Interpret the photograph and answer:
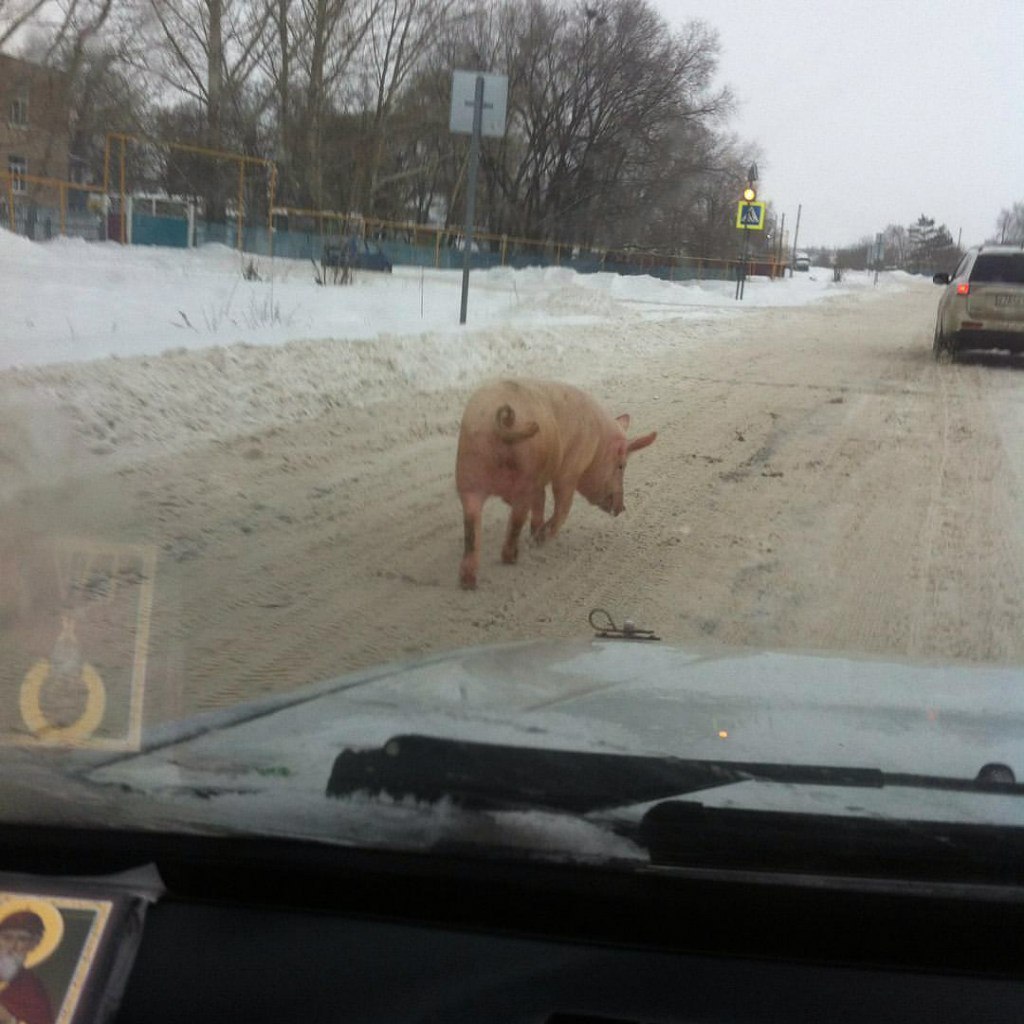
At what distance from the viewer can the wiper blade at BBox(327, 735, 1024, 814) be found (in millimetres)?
2395

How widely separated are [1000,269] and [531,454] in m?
12.3

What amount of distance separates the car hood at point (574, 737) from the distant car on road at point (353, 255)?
17270 millimetres

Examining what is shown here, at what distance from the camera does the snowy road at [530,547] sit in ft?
18.6

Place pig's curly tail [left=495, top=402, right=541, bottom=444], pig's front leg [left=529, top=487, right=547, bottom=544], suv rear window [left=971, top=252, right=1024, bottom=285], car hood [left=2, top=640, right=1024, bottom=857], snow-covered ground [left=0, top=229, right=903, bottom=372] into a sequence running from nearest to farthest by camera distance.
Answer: car hood [left=2, top=640, right=1024, bottom=857]
pig's curly tail [left=495, top=402, right=541, bottom=444]
pig's front leg [left=529, top=487, right=547, bottom=544]
snow-covered ground [left=0, top=229, right=903, bottom=372]
suv rear window [left=971, top=252, right=1024, bottom=285]

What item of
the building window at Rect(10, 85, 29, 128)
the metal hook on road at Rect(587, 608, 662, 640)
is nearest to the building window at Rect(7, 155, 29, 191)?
the building window at Rect(10, 85, 29, 128)

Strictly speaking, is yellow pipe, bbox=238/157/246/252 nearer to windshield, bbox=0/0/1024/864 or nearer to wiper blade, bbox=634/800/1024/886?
windshield, bbox=0/0/1024/864

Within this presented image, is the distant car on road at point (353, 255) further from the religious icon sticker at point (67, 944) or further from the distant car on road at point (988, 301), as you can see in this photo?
the religious icon sticker at point (67, 944)

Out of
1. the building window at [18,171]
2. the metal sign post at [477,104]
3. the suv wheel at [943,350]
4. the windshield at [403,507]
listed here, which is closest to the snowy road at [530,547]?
the windshield at [403,507]

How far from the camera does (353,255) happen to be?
69.7 feet

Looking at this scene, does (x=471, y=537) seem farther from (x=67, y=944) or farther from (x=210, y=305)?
(x=210, y=305)

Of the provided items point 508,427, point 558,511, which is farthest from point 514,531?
point 508,427

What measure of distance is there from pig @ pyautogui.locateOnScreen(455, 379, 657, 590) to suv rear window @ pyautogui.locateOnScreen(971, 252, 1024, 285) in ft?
35.8

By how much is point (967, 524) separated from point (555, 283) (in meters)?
22.6

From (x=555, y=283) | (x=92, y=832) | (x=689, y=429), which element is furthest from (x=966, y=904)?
(x=555, y=283)
